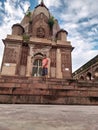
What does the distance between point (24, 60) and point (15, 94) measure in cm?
916

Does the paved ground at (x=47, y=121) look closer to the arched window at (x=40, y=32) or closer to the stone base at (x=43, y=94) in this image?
the stone base at (x=43, y=94)

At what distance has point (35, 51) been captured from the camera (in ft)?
49.9

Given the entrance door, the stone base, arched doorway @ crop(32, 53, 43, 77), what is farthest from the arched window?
the stone base

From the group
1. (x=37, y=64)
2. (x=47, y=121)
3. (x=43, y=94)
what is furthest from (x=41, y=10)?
(x=47, y=121)

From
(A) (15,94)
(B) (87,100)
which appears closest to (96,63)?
(B) (87,100)

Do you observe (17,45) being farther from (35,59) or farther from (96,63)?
(96,63)

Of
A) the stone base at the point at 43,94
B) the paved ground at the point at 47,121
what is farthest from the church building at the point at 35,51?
the paved ground at the point at 47,121

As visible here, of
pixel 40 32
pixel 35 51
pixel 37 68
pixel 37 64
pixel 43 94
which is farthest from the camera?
pixel 40 32

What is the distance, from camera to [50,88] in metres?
6.32

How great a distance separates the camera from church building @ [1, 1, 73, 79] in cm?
1402

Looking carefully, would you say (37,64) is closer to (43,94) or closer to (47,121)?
(43,94)

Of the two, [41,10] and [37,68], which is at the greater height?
[41,10]

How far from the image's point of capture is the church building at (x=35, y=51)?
1402 cm

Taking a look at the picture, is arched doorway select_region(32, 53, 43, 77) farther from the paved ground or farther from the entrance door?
the paved ground
